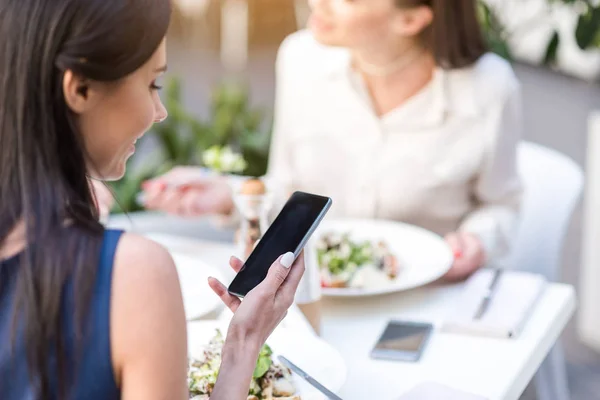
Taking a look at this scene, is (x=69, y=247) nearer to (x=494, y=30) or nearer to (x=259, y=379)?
(x=259, y=379)

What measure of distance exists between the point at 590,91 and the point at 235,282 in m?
6.17

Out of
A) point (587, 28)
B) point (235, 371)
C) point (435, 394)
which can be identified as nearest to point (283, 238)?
point (235, 371)

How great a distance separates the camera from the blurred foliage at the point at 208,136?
2.72 metres

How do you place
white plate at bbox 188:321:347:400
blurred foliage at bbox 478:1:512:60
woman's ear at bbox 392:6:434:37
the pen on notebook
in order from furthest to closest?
blurred foliage at bbox 478:1:512:60 < woman's ear at bbox 392:6:434:37 < the pen on notebook < white plate at bbox 188:321:347:400

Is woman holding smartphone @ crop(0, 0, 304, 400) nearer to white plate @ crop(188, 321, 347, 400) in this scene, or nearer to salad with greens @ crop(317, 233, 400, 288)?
white plate @ crop(188, 321, 347, 400)

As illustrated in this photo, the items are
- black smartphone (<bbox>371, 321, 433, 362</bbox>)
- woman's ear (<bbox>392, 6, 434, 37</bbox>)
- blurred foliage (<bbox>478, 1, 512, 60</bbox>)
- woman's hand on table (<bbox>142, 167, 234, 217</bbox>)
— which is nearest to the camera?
black smartphone (<bbox>371, 321, 433, 362</bbox>)

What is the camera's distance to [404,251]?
163 cm

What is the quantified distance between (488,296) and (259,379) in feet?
1.69

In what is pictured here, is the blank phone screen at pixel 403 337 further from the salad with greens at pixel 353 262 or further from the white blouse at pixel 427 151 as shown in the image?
the white blouse at pixel 427 151

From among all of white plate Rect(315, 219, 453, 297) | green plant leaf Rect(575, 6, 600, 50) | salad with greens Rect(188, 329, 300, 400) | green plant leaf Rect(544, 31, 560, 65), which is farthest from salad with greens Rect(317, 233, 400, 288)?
green plant leaf Rect(544, 31, 560, 65)

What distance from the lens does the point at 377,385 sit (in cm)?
117

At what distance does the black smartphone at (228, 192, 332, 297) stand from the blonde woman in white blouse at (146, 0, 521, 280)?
0.78m

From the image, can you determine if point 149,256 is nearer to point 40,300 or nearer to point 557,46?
point 40,300

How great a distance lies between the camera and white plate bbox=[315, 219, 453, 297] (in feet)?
4.74
